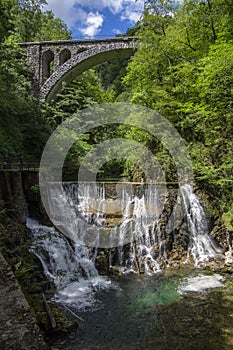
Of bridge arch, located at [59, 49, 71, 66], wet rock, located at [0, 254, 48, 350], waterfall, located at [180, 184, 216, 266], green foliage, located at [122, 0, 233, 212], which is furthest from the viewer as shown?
bridge arch, located at [59, 49, 71, 66]

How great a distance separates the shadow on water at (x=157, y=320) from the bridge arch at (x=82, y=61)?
54.9 ft

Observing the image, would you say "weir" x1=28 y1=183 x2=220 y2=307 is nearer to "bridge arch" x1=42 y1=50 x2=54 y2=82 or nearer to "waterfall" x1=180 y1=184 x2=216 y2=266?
"waterfall" x1=180 y1=184 x2=216 y2=266

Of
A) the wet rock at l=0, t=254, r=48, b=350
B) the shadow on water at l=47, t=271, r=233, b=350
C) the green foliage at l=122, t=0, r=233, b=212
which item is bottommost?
the shadow on water at l=47, t=271, r=233, b=350

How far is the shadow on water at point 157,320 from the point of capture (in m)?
5.20

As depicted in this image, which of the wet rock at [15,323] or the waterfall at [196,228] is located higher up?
the wet rock at [15,323]

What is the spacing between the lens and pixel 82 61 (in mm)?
20078

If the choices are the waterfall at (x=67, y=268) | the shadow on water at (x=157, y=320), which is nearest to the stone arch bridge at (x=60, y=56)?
the waterfall at (x=67, y=268)

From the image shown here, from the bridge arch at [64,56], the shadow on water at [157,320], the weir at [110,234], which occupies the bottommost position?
the shadow on water at [157,320]

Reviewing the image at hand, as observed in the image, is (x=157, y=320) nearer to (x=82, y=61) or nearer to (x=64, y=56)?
(x=82, y=61)

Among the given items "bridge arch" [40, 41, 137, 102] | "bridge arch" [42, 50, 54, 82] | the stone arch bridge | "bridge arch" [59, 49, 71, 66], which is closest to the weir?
"bridge arch" [40, 41, 137, 102]

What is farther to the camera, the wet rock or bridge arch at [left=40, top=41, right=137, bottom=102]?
bridge arch at [left=40, top=41, right=137, bottom=102]

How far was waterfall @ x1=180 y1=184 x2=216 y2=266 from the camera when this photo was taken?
33.8 feet

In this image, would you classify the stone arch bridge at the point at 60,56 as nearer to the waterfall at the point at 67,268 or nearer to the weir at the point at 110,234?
the weir at the point at 110,234

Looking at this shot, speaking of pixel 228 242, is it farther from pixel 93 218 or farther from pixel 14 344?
pixel 14 344
